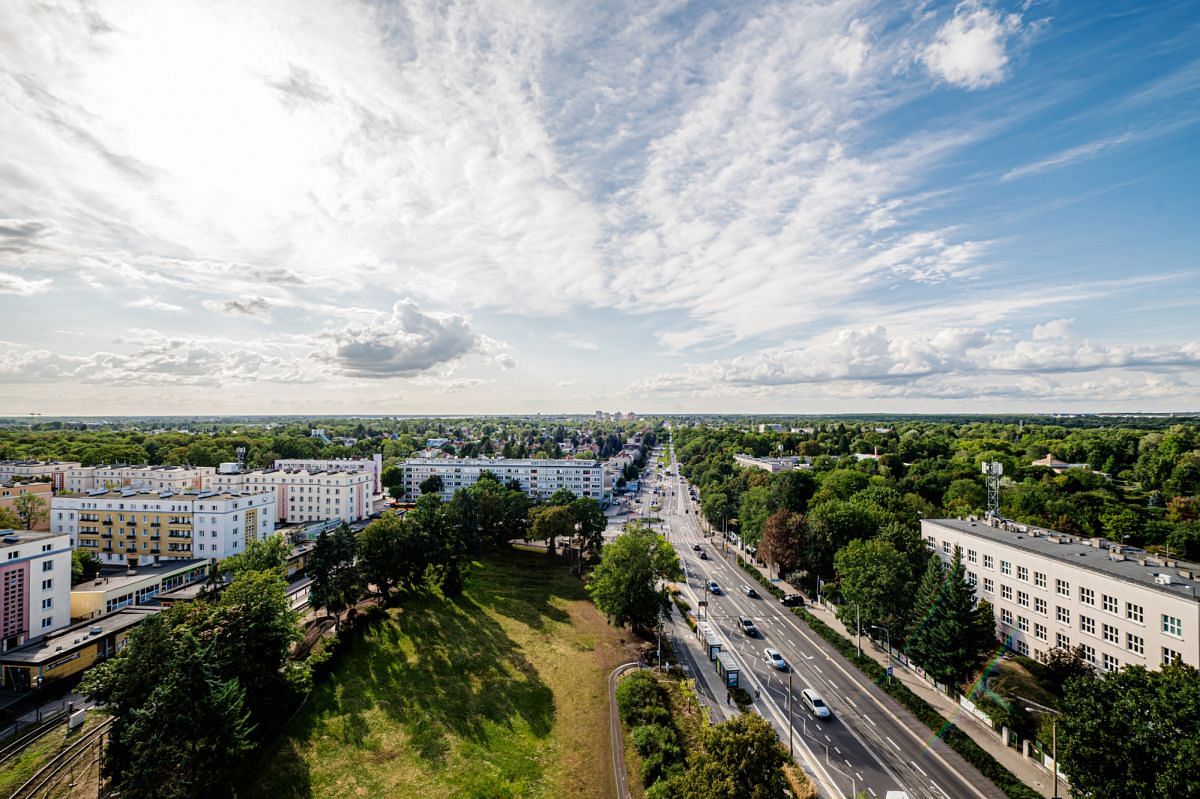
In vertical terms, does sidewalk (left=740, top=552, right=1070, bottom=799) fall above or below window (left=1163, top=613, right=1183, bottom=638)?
below

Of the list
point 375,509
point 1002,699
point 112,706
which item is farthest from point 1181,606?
point 375,509

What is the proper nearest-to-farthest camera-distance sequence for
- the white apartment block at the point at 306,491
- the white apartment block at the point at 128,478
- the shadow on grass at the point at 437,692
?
the shadow on grass at the point at 437,692 → the white apartment block at the point at 128,478 → the white apartment block at the point at 306,491

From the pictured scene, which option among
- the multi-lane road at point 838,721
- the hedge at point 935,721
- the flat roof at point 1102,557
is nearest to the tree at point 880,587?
the hedge at point 935,721

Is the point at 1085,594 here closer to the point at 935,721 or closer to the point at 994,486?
the point at 935,721

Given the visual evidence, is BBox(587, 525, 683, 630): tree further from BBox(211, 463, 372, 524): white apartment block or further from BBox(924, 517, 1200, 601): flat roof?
BBox(211, 463, 372, 524): white apartment block

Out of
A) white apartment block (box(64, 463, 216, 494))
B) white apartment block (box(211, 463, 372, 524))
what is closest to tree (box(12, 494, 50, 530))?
white apartment block (box(64, 463, 216, 494))

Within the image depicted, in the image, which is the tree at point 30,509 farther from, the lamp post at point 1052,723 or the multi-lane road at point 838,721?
the lamp post at point 1052,723

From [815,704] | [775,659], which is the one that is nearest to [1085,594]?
[815,704]
